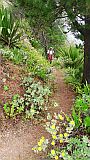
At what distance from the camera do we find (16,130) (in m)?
4.79

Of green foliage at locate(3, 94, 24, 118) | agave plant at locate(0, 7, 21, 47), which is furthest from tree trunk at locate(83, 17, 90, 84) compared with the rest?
green foliage at locate(3, 94, 24, 118)

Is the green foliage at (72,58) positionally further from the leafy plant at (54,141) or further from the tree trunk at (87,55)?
the leafy plant at (54,141)

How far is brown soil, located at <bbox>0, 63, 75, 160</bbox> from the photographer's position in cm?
423

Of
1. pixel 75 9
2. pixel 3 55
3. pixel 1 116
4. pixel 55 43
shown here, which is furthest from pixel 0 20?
pixel 55 43

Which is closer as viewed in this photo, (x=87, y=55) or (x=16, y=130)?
(x=16, y=130)

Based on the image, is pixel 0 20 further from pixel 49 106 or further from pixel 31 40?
pixel 31 40

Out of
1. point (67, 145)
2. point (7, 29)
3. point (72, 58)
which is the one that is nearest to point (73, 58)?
point (72, 58)

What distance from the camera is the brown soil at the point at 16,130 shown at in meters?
4.23

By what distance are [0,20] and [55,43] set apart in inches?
435

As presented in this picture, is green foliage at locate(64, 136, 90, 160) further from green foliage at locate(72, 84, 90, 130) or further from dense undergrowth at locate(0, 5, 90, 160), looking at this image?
green foliage at locate(72, 84, 90, 130)

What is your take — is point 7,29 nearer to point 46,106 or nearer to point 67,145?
point 46,106

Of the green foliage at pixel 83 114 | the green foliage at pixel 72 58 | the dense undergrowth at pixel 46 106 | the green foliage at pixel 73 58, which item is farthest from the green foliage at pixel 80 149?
the green foliage at pixel 73 58

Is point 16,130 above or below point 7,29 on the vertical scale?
below

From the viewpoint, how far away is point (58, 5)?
5.61 m
